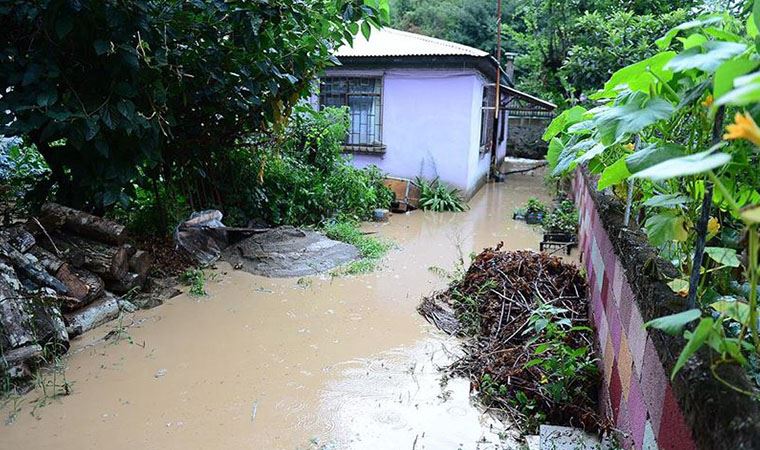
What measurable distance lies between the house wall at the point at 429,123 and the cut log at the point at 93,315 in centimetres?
614

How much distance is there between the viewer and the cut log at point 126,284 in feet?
13.6

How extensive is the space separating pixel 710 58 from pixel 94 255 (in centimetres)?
418

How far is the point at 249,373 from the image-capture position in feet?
10.5

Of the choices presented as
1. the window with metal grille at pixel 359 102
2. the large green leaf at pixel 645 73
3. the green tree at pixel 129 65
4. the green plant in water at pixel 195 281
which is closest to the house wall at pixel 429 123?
the window with metal grille at pixel 359 102

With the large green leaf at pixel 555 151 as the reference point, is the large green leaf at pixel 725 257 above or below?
below

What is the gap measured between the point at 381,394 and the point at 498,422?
68 cm

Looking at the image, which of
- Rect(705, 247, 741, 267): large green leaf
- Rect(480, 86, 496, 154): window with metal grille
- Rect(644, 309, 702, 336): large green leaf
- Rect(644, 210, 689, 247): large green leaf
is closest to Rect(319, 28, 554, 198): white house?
Rect(480, 86, 496, 154): window with metal grille

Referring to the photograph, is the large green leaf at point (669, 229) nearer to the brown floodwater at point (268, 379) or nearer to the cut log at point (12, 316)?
the brown floodwater at point (268, 379)

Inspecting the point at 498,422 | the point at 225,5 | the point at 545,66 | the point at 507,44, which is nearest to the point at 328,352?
the point at 498,422

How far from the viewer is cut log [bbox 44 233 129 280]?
3.92m

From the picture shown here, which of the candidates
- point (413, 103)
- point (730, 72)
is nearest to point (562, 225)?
point (413, 103)

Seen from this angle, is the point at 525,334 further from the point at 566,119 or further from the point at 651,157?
the point at 651,157

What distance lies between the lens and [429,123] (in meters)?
9.06

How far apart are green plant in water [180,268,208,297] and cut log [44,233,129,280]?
1.95 ft
